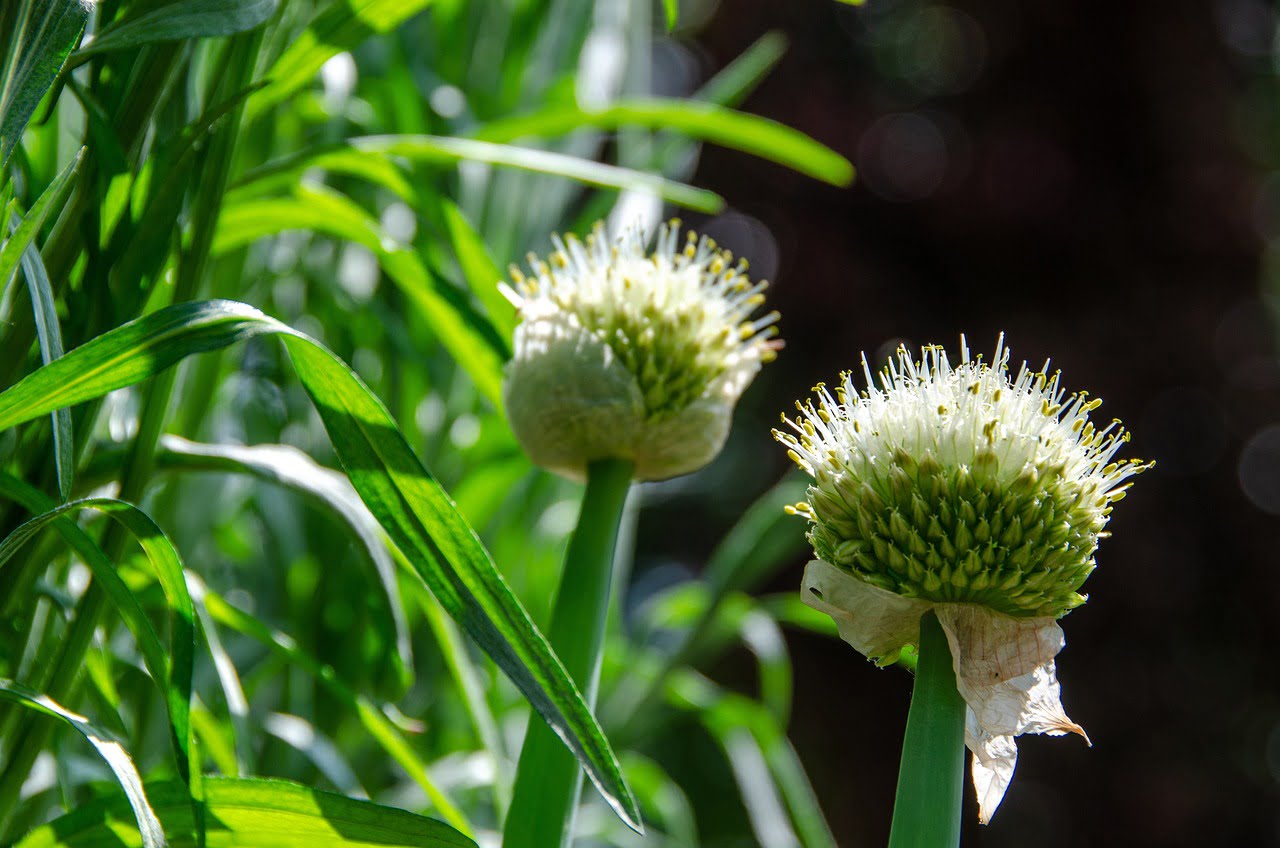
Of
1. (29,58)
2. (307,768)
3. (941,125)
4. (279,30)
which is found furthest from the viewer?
(941,125)

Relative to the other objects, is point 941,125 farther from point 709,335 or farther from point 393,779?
point 709,335

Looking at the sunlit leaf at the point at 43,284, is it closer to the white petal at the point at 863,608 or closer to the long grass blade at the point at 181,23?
the long grass blade at the point at 181,23

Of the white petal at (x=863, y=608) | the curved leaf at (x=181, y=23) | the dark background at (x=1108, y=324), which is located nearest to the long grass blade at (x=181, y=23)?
the curved leaf at (x=181, y=23)

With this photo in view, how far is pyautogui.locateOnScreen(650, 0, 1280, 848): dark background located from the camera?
1844 millimetres

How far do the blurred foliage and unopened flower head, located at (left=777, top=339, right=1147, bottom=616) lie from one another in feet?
0.32

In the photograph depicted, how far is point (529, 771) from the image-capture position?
354 millimetres

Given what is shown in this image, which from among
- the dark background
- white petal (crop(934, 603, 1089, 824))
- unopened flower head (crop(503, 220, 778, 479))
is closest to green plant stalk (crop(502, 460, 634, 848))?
unopened flower head (crop(503, 220, 778, 479))

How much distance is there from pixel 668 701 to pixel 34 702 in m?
0.64

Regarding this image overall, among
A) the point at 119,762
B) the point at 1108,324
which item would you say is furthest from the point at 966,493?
the point at 1108,324

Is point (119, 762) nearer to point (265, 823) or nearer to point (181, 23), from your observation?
point (265, 823)

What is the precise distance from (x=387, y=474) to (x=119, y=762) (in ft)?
0.32

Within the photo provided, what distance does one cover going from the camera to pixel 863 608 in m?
0.32

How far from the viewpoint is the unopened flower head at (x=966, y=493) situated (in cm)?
31

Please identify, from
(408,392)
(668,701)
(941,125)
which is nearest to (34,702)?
(408,392)
